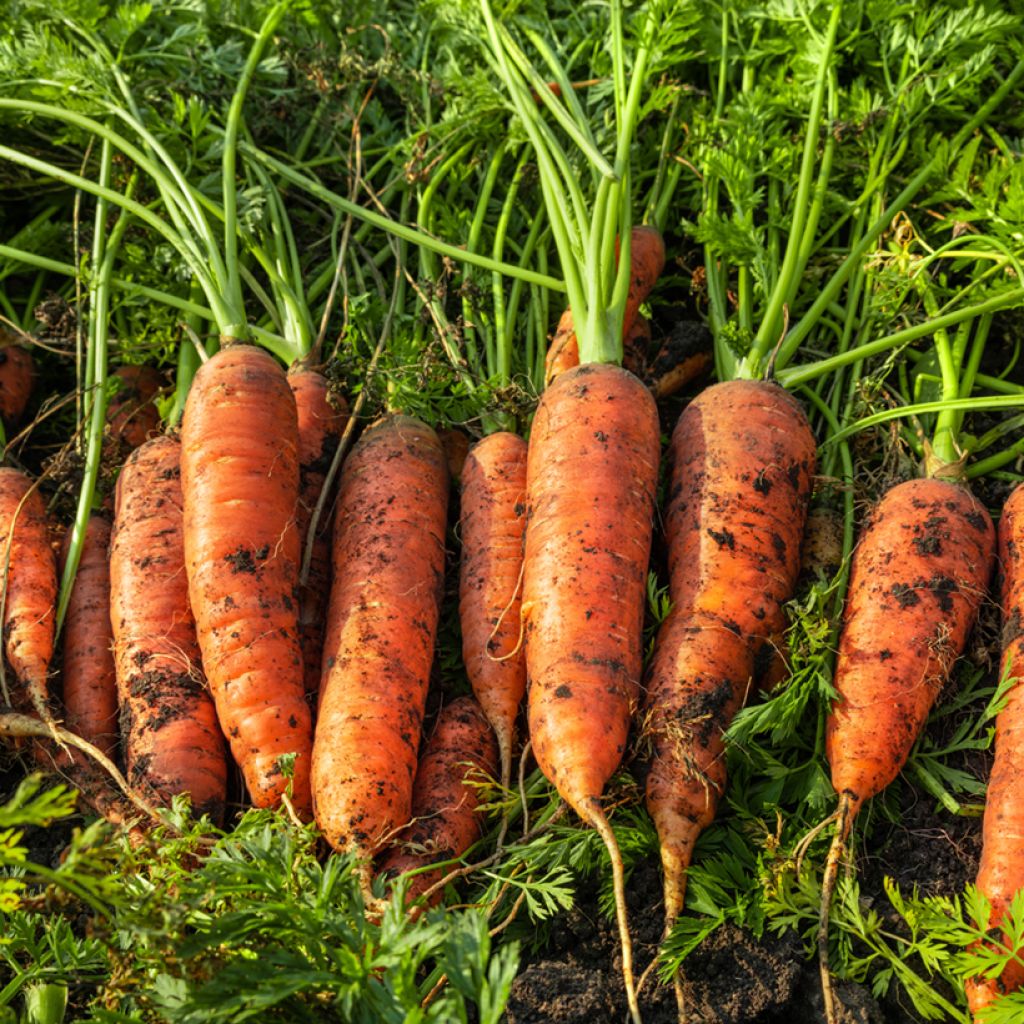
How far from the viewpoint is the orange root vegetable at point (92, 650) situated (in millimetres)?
2934

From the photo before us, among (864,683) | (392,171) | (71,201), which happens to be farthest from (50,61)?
(864,683)

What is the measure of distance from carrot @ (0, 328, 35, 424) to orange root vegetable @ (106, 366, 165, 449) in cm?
31

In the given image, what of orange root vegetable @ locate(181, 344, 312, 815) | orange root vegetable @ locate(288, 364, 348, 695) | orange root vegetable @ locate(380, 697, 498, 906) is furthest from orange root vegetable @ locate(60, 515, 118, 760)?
orange root vegetable @ locate(380, 697, 498, 906)

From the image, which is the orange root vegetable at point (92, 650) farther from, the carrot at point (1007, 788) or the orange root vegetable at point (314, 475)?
the carrot at point (1007, 788)

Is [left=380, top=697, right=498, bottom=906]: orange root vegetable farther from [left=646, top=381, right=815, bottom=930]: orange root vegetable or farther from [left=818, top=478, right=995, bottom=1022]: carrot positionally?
[left=818, top=478, right=995, bottom=1022]: carrot

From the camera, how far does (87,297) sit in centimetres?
361

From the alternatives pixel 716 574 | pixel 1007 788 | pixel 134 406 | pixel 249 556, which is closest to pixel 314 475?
pixel 249 556

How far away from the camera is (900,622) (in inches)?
108

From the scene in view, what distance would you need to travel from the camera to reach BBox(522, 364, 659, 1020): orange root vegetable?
102 inches

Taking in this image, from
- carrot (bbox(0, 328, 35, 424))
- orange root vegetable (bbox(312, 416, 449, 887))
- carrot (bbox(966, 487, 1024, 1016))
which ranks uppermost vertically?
carrot (bbox(0, 328, 35, 424))

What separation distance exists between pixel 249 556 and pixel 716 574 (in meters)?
1.27

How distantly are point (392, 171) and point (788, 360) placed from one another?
5.44ft

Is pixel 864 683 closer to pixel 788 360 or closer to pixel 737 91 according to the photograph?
pixel 788 360

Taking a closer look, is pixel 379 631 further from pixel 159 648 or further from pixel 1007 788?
pixel 1007 788
